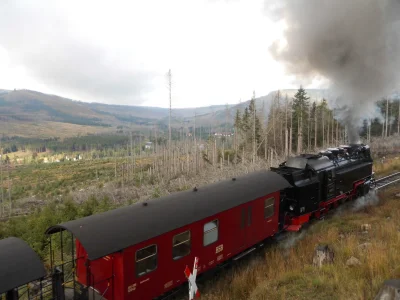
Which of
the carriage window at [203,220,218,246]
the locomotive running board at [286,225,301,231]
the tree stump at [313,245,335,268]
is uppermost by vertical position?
the carriage window at [203,220,218,246]

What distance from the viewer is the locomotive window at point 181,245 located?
25.7ft

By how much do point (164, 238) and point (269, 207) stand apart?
5523 mm

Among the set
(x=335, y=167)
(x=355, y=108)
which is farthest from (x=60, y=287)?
(x=355, y=108)

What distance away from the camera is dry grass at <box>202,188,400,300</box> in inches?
268

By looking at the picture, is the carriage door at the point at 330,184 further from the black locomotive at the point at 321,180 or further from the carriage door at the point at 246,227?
the carriage door at the point at 246,227

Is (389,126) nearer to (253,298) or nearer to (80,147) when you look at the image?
(253,298)

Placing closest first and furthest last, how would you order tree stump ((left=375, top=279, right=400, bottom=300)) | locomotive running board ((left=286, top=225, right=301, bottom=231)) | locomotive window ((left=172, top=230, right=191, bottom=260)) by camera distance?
tree stump ((left=375, top=279, right=400, bottom=300)) → locomotive window ((left=172, top=230, right=191, bottom=260)) → locomotive running board ((left=286, top=225, right=301, bottom=231))

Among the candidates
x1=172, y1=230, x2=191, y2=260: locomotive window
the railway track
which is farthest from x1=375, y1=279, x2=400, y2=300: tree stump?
the railway track

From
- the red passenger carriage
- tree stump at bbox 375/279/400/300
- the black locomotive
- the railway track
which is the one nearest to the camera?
tree stump at bbox 375/279/400/300

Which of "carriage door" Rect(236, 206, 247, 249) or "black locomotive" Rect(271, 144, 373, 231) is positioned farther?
"black locomotive" Rect(271, 144, 373, 231)

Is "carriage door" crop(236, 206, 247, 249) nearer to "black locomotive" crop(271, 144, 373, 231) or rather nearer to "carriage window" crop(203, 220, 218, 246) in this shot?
"carriage window" crop(203, 220, 218, 246)

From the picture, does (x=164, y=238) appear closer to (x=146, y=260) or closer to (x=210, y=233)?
(x=146, y=260)

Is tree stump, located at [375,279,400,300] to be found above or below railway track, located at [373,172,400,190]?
above

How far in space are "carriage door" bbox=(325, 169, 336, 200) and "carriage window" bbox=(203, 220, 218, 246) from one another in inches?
305
